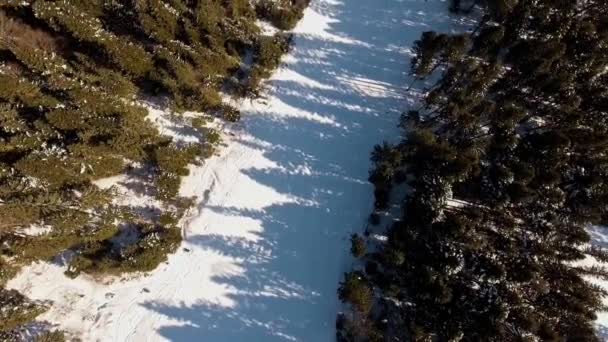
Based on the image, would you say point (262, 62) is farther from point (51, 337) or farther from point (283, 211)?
point (51, 337)

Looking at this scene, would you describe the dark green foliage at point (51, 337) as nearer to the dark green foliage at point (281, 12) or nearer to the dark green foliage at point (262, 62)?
the dark green foliage at point (262, 62)

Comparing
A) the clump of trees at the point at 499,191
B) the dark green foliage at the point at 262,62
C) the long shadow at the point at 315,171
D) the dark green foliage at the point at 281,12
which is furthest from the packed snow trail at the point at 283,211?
the clump of trees at the point at 499,191

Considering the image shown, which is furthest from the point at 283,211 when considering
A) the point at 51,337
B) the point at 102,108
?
the point at 51,337

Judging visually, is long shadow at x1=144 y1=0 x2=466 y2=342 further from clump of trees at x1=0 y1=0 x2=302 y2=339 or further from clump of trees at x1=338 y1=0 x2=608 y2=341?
clump of trees at x1=0 y1=0 x2=302 y2=339

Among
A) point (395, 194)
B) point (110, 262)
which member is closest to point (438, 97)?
point (395, 194)

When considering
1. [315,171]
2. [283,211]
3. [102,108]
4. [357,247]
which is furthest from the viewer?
[315,171]

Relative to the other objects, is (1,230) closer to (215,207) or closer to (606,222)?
(215,207)

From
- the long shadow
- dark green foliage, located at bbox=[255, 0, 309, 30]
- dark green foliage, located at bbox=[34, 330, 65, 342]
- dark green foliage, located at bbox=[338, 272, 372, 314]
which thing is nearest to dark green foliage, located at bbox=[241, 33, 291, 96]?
the long shadow
